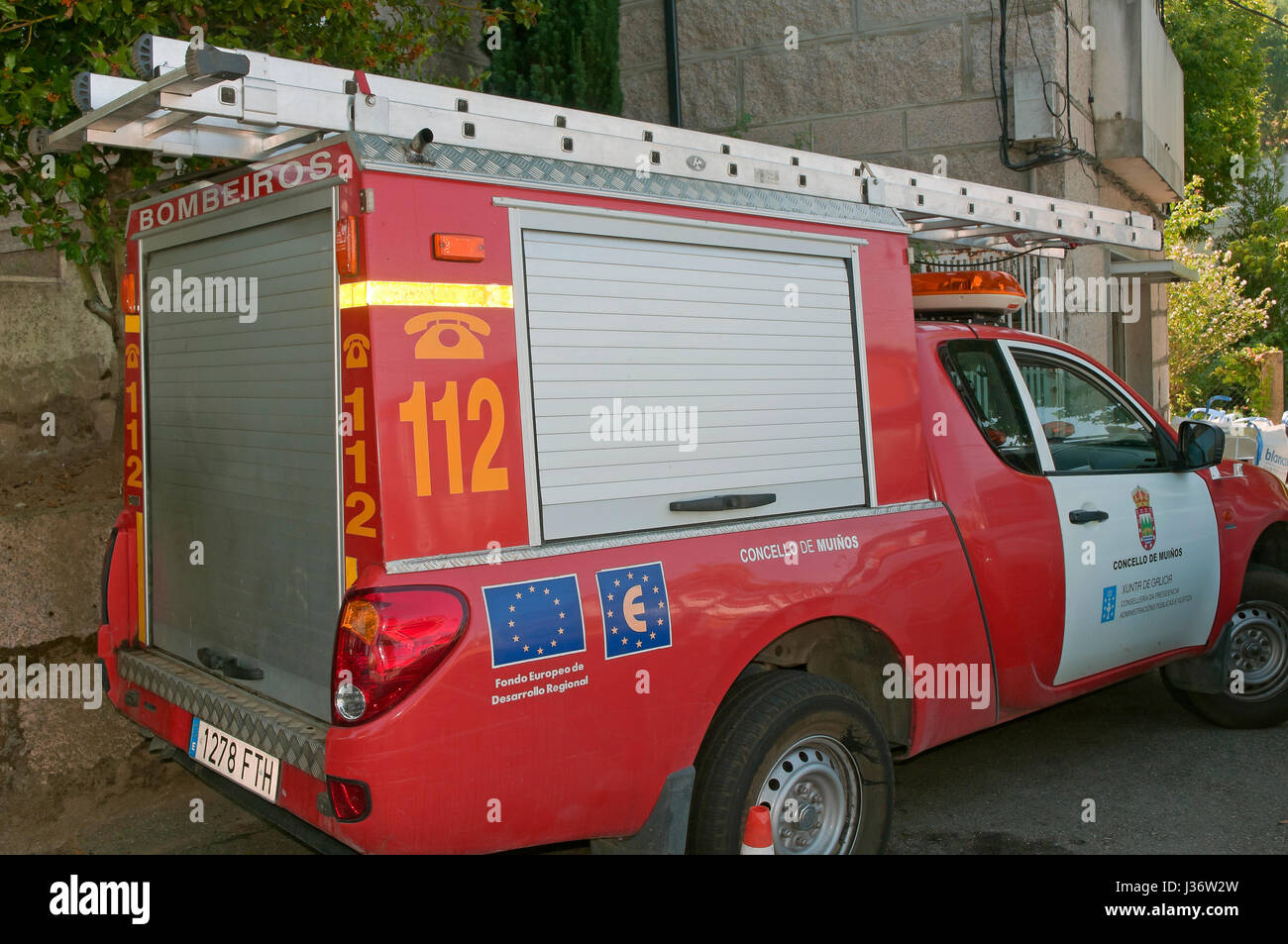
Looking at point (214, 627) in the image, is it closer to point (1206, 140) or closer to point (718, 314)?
point (718, 314)

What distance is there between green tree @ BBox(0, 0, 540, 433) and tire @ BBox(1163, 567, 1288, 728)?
16.7 ft

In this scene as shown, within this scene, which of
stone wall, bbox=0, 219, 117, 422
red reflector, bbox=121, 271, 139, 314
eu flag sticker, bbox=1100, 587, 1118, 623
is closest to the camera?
red reflector, bbox=121, 271, 139, 314

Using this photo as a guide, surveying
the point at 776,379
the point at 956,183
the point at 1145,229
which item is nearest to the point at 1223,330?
the point at 1145,229

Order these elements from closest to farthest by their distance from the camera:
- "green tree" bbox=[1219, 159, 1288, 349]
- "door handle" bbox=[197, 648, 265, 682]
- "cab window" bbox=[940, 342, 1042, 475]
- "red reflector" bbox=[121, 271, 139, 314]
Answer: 1. "door handle" bbox=[197, 648, 265, 682]
2. "red reflector" bbox=[121, 271, 139, 314]
3. "cab window" bbox=[940, 342, 1042, 475]
4. "green tree" bbox=[1219, 159, 1288, 349]

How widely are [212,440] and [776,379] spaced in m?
1.89

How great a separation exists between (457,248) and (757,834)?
6.38 feet

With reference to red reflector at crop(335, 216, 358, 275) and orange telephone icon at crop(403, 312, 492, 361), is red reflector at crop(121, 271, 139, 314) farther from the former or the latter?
orange telephone icon at crop(403, 312, 492, 361)

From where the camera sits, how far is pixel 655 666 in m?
3.27

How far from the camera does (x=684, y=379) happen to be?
140 inches

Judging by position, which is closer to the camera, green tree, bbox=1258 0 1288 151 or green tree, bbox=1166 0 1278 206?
green tree, bbox=1166 0 1278 206

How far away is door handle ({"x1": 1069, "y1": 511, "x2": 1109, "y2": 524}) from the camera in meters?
4.69

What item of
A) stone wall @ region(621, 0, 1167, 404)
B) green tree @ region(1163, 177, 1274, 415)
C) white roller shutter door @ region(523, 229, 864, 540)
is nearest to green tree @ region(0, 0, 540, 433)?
white roller shutter door @ region(523, 229, 864, 540)

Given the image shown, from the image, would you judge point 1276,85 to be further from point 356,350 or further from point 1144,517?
point 356,350

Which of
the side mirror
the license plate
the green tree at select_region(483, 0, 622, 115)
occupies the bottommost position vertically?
the license plate
